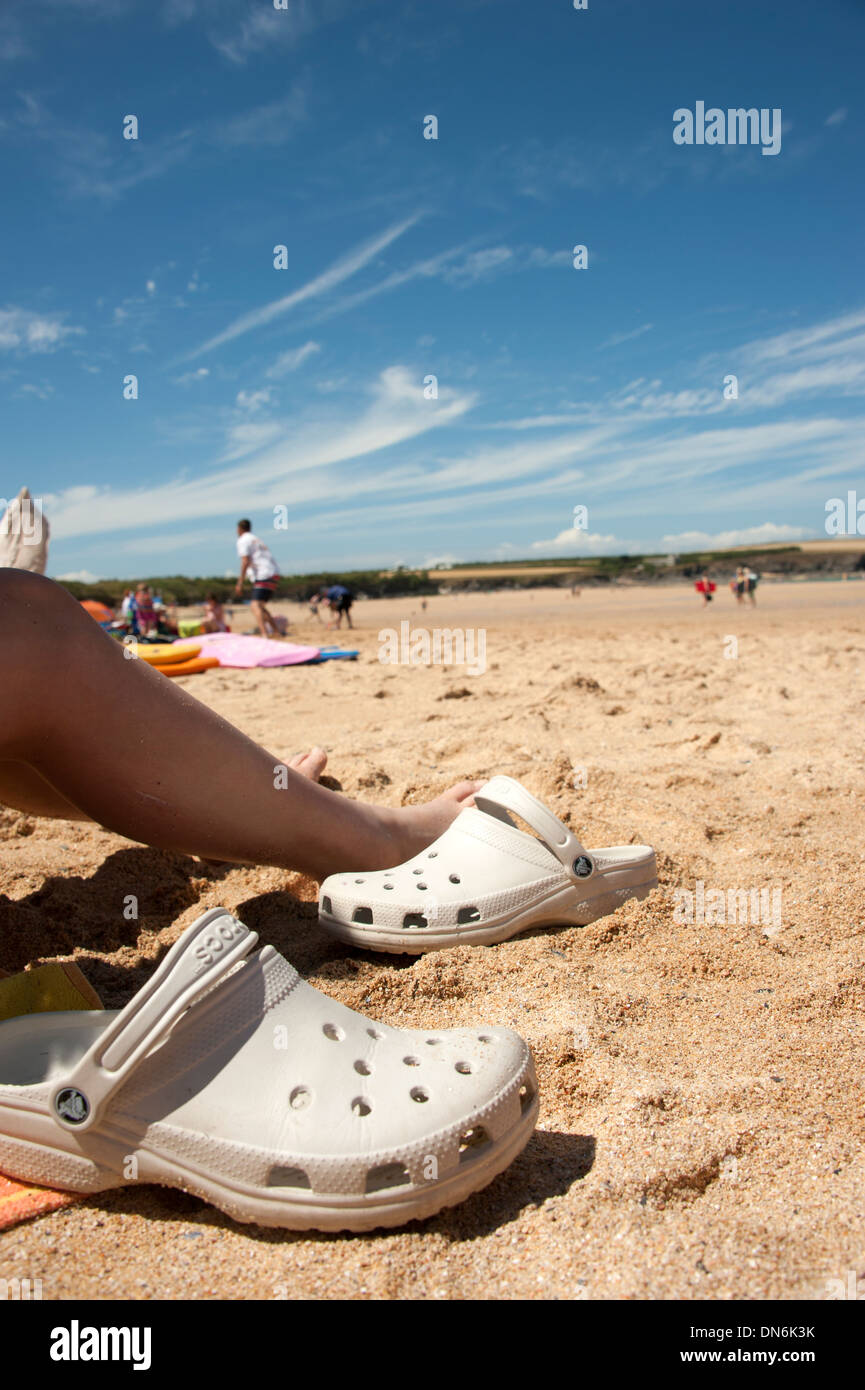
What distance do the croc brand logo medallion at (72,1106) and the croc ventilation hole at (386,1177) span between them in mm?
326

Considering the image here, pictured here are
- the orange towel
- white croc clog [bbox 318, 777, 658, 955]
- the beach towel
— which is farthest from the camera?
the beach towel

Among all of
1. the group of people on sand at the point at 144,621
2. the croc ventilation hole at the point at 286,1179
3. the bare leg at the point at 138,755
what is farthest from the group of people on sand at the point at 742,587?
the croc ventilation hole at the point at 286,1179

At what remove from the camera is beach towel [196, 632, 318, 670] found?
24.4 ft

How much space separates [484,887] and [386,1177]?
75 centimetres

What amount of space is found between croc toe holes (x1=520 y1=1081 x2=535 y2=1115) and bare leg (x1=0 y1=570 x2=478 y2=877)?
2.31ft

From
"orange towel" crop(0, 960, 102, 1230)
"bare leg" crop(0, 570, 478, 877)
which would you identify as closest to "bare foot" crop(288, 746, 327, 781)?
"bare leg" crop(0, 570, 478, 877)

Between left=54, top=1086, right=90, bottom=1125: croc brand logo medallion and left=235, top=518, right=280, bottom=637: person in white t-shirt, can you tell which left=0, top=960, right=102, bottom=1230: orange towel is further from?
left=235, top=518, right=280, bottom=637: person in white t-shirt

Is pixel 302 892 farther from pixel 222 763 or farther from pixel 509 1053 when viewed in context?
pixel 509 1053

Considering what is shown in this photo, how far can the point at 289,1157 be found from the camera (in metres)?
0.94

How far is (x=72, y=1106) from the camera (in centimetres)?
96

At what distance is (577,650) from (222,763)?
6.45 metres

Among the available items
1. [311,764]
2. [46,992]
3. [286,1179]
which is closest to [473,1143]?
[286,1179]

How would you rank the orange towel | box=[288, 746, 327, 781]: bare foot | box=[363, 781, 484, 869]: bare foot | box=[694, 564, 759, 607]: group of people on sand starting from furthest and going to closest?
1. box=[694, 564, 759, 607]: group of people on sand
2. box=[288, 746, 327, 781]: bare foot
3. box=[363, 781, 484, 869]: bare foot
4. the orange towel

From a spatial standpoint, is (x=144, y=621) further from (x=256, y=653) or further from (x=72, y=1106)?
(x=72, y=1106)
